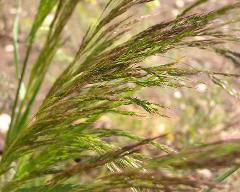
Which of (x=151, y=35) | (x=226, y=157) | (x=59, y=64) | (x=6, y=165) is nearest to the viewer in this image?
(x=226, y=157)

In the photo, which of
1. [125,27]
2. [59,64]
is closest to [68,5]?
[125,27]

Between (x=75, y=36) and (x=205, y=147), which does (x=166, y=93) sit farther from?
(x=205, y=147)

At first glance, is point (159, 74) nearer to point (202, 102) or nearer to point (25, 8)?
point (202, 102)

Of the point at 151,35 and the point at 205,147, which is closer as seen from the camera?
the point at 205,147

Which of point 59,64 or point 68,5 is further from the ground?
point 59,64

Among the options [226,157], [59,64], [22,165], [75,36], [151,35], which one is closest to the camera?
[226,157]

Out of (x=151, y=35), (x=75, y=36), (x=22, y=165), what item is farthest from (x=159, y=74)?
(x=75, y=36)

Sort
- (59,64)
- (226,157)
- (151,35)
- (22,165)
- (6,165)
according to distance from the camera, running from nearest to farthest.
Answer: (226,157)
(151,35)
(6,165)
(22,165)
(59,64)

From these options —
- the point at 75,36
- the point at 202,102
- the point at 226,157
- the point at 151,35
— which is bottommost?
the point at 226,157

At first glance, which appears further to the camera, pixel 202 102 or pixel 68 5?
pixel 202 102
